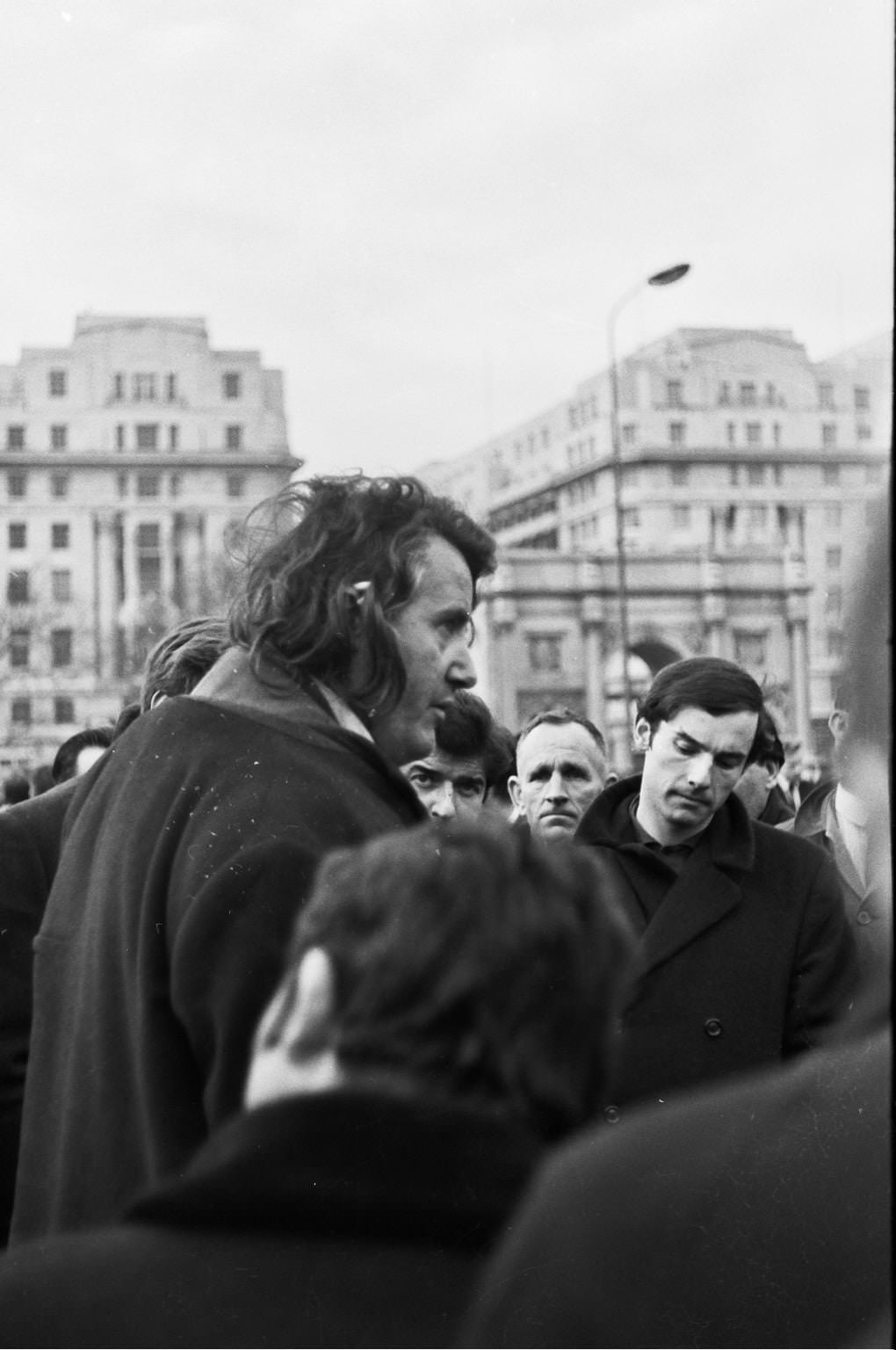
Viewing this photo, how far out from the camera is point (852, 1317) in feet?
4.78

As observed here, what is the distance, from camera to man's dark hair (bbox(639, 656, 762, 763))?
10.9ft

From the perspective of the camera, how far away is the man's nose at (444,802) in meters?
3.59

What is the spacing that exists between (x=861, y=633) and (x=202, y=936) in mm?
727

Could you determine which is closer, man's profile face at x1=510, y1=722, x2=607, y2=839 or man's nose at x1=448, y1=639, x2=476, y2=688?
man's nose at x1=448, y1=639, x2=476, y2=688

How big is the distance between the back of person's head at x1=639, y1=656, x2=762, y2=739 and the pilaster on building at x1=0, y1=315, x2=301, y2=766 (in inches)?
33.6

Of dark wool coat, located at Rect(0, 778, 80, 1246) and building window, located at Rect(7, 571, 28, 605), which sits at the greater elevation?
building window, located at Rect(7, 571, 28, 605)

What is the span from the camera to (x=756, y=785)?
184 inches

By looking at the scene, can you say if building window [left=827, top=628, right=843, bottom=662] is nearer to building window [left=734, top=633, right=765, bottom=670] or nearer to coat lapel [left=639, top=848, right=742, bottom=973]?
coat lapel [left=639, top=848, right=742, bottom=973]

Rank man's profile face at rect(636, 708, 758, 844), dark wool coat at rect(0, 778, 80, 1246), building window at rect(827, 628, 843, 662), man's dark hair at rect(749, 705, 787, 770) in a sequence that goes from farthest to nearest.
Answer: man's dark hair at rect(749, 705, 787, 770), man's profile face at rect(636, 708, 758, 844), dark wool coat at rect(0, 778, 80, 1246), building window at rect(827, 628, 843, 662)

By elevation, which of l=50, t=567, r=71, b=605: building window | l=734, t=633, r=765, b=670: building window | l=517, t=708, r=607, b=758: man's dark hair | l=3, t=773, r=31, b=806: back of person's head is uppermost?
l=50, t=567, r=71, b=605: building window

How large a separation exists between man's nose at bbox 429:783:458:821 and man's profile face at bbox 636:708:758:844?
46 centimetres

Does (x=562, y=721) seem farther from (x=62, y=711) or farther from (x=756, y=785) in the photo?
(x=62, y=711)

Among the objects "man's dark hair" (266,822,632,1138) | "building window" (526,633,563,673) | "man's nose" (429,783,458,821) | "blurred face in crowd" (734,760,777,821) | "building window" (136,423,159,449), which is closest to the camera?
"man's dark hair" (266,822,632,1138)

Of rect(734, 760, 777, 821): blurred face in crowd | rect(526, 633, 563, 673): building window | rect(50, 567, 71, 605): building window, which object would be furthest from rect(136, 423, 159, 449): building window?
rect(526, 633, 563, 673): building window
